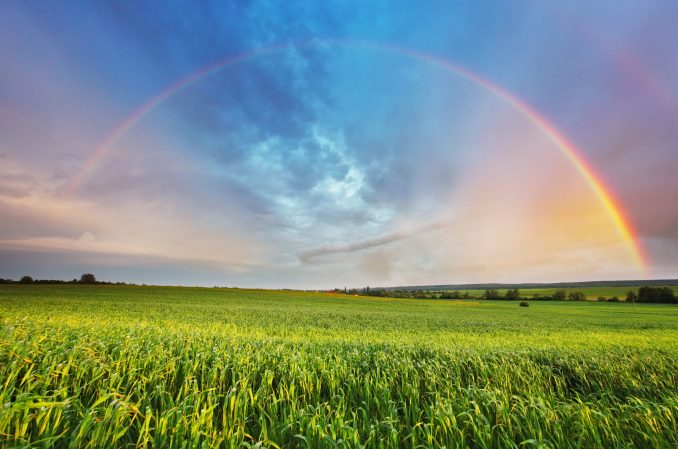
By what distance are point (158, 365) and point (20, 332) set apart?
499 centimetres

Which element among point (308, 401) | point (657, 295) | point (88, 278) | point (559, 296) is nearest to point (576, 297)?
point (559, 296)

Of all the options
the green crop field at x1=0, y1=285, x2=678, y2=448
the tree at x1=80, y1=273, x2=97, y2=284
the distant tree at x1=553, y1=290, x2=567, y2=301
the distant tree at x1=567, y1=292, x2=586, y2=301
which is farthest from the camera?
the distant tree at x1=553, y1=290, x2=567, y2=301

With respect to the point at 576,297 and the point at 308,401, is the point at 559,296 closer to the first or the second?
the point at 576,297

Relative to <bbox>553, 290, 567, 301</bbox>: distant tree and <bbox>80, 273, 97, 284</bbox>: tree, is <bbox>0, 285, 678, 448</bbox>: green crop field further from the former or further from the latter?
<bbox>553, 290, 567, 301</bbox>: distant tree

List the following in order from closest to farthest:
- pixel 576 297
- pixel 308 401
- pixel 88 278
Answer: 1. pixel 308 401
2. pixel 88 278
3. pixel 576 297

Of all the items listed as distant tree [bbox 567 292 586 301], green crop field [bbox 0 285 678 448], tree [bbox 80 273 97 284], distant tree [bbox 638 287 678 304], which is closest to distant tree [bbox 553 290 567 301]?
distant tree [bbox 567 292 586 301]

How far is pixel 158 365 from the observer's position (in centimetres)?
652

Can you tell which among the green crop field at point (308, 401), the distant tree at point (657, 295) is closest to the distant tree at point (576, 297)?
the distant tree at point (657, 295)

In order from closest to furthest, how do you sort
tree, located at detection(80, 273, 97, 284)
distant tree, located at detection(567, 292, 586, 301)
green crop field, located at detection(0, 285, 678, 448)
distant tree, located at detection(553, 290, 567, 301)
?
green crop field, located at detection(0, 285, 678, 448)
tree, located at detection(80, 273, 97, 284)
distant tree, located at detection(567, 292, 586, 301)
distant tree, located at detection(553, 290, 567, 301)

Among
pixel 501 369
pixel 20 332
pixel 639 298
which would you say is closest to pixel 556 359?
pixel 501 369

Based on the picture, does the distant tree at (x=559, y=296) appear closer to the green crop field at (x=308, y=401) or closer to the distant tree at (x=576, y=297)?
the distant tree at (x=576, y=297)

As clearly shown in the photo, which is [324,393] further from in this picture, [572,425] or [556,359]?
[556,359]

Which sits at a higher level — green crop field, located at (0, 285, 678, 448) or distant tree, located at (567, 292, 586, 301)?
green crop field, located at (0, 285, 678, 448)

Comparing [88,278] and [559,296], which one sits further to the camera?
[559,296]
